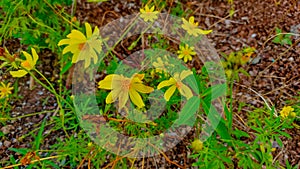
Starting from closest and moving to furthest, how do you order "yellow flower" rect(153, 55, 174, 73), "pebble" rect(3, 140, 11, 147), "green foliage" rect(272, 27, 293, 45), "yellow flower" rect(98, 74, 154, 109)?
"yellow flower" rect(98, 74, 154, 109), "yellow flower" rect(153, 55, 174, 73), "pebble" rect(3, 140, 11, 147), "green foliage" rect(272, 27, 293, 45)

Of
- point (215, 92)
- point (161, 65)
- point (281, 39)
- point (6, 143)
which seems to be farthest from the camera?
point (281, 39)

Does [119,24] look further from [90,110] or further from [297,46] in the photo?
[297,46]

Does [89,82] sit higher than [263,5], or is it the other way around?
[263,5]

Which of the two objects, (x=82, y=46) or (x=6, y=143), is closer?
(x=82, y=46)

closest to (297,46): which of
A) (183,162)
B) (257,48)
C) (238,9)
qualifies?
(257,48)

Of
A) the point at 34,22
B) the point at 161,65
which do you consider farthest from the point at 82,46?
the point at 34,22

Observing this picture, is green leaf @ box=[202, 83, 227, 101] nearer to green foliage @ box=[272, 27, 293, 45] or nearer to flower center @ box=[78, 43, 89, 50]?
flower center @ box=[78, 43, 89, 50]

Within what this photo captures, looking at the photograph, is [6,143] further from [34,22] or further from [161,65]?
[161,65]

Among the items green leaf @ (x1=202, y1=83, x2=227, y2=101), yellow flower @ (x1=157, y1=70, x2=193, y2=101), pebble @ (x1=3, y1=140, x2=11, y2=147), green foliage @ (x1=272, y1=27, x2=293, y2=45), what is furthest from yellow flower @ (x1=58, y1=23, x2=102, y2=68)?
green foliage @ (x1=272, y1=27, x2=293, y2=45)
